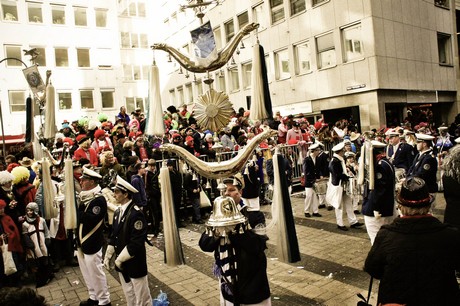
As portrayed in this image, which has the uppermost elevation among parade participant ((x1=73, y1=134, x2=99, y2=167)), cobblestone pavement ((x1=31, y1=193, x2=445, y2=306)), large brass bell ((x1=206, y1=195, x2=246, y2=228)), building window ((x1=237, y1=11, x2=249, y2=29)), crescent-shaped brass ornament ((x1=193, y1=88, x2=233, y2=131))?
building window ((x1=237, y1=11, x2=249, y2=29))

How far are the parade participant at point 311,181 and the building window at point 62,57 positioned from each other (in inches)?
1050

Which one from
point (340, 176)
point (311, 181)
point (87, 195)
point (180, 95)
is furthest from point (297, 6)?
point (87, 195)

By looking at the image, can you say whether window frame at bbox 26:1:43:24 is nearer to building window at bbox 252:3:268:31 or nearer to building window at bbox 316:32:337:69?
building window at bbox 252:3:268:31

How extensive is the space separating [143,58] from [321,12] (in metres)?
19.7

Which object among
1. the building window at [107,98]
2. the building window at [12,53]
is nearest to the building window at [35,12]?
the building window at [12,53]

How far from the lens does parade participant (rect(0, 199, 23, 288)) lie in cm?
687

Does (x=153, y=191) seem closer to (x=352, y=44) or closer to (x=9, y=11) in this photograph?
(x=352, y=44)

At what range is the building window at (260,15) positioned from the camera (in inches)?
1042

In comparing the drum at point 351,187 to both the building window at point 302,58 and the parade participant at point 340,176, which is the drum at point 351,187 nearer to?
the parade participant at point 340,176

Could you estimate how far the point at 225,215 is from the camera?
3.53 meters

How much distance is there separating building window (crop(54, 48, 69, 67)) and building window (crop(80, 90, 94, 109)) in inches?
102

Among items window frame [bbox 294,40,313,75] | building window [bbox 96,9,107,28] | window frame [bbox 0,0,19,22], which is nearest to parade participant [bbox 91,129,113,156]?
window frame [bbox 294,40,313,75]

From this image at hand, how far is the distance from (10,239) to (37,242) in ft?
1.81

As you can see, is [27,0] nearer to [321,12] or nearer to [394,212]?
[321,12]
